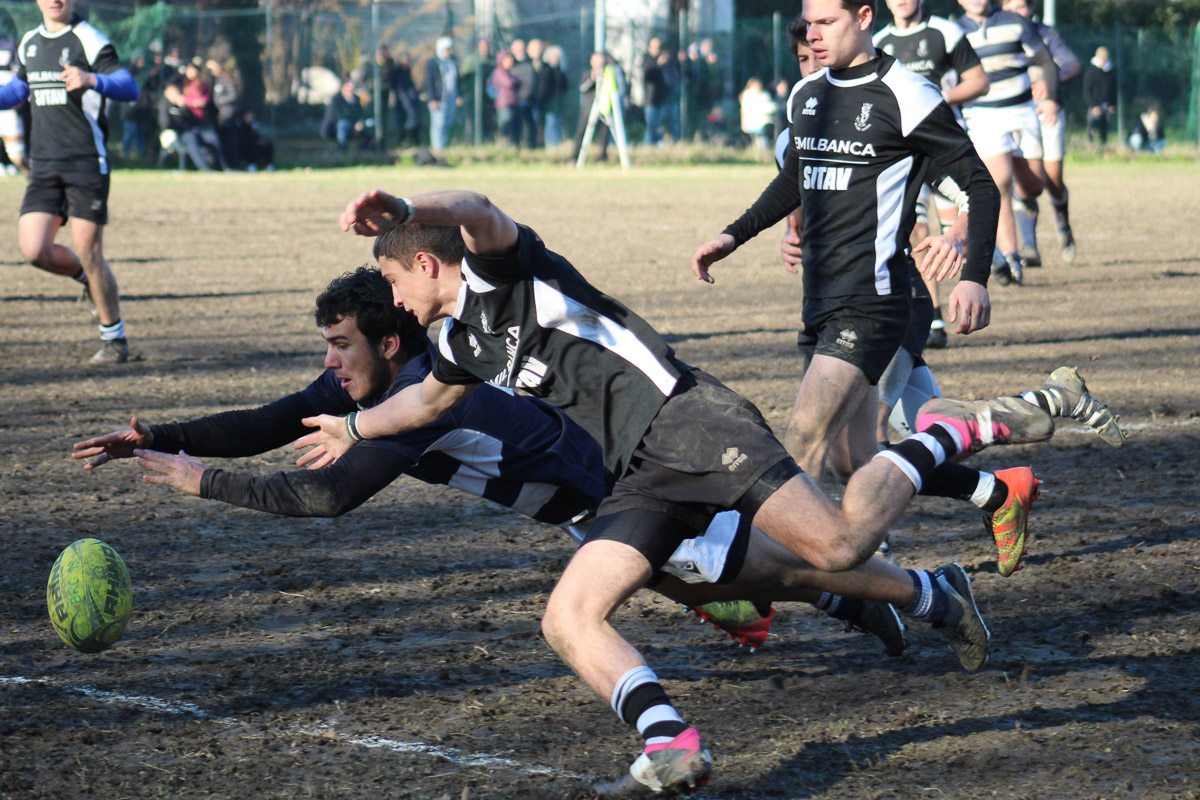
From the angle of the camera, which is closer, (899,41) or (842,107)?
(842,107)

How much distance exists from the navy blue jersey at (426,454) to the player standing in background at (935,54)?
196 inches

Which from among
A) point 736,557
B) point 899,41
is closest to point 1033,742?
point 736,557

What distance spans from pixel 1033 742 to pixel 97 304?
7.16m

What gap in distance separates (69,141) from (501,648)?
654 centimetres

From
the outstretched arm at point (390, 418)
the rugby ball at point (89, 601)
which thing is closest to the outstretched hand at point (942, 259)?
the outstretched arm at point (390, 418)

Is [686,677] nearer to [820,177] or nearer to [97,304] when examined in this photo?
[820,177]

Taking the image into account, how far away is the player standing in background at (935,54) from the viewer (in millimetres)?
9039

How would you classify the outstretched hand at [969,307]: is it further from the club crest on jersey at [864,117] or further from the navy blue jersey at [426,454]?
the navy blue jersey at [426,454]

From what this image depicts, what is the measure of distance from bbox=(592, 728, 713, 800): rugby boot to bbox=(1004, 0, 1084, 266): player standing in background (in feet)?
33.2

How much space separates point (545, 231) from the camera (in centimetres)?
1728

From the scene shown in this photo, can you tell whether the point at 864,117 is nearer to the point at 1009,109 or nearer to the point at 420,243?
the point at 420,243

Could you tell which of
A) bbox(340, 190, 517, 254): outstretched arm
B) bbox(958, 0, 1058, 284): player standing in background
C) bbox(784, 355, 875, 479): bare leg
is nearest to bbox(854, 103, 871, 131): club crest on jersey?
bbox(784, 355, 875, 479): bare leg

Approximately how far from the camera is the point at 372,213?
339cm

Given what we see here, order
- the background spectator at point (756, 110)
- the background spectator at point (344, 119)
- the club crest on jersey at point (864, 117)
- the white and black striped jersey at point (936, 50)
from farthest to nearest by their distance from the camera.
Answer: the background spectator at point (756, 110) < the background spectator at point (344, 119) < the white and black striped jersey at point (936, 50) < the club crest on jersey at point (864, 117)
